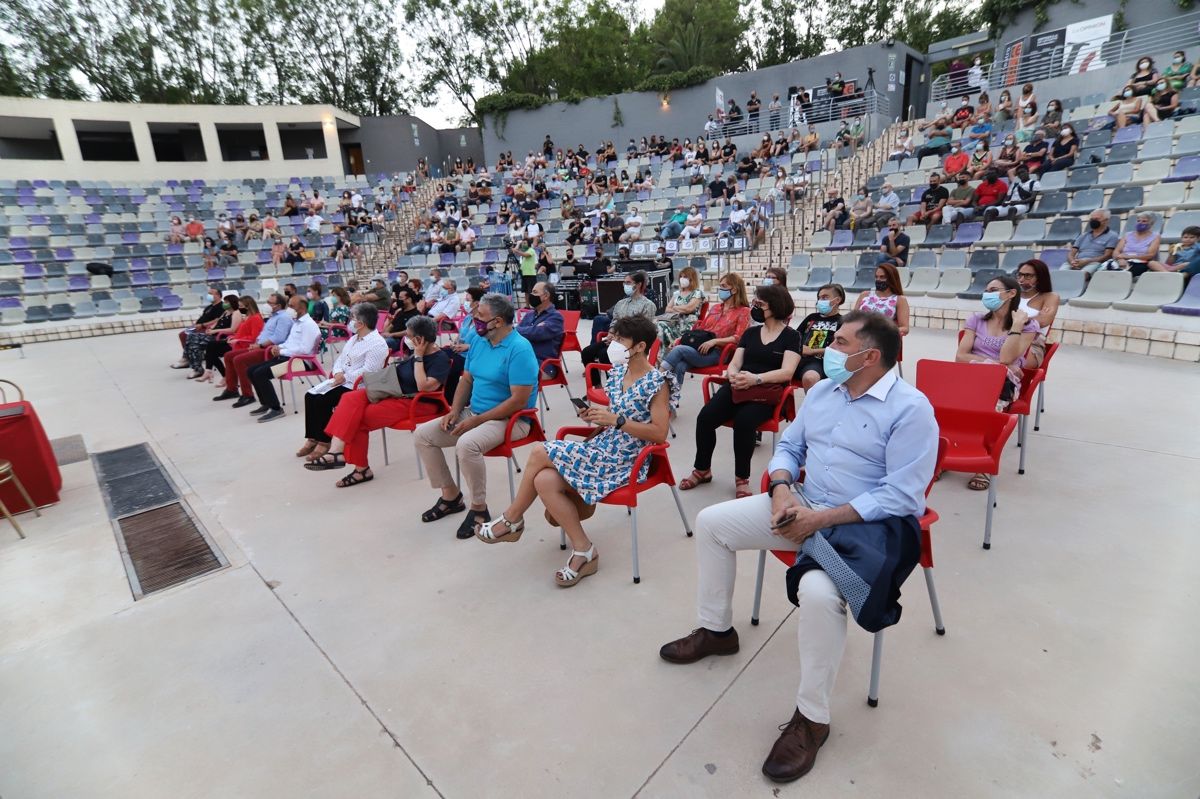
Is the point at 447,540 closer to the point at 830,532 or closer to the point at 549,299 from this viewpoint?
the point at 830,532

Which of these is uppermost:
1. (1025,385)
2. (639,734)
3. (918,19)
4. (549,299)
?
(918,19)

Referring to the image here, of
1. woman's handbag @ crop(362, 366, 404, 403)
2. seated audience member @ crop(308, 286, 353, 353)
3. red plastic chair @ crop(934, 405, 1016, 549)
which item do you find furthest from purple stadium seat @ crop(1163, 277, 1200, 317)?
seated audience member @ crop(308, 286, 353, 353)

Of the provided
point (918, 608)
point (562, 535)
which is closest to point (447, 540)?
point (562, 535)

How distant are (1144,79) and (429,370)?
14.3 meters

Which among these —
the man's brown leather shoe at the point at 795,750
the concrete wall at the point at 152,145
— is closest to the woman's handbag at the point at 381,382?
the man's brown leather shoe at the point at 795,750

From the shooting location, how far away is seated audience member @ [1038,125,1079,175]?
953 cm

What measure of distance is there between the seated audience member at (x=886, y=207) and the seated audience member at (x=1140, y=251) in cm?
361

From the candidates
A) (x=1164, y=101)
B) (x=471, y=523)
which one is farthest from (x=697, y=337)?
(x=1164, y=101)

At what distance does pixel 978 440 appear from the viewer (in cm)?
310

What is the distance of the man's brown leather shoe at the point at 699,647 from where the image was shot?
223 cm

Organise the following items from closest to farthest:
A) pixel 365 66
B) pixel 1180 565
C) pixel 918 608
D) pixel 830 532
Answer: pixel 830 532
pixel 918 608
pixel 1180 565
pixel 365 66

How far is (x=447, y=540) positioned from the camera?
131 inches

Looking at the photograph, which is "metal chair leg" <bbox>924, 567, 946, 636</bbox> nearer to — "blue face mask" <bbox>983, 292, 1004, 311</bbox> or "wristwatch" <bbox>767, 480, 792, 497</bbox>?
"wristwatch" <bbox>767, 480, 792, 497</bbox>

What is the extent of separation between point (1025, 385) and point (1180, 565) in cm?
142
